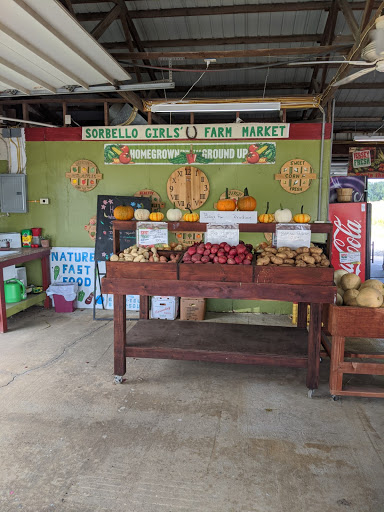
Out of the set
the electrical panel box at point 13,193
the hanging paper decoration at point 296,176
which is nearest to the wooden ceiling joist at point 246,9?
the hanging paper decoration at point 296,176

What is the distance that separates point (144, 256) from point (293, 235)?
5.40ft

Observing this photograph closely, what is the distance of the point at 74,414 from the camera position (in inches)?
138

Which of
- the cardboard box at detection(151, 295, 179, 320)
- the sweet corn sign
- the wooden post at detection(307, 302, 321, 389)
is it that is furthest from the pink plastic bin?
the wooden post at detection(307, 302, 321, 389)

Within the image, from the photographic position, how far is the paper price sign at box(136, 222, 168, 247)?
13.8 ft

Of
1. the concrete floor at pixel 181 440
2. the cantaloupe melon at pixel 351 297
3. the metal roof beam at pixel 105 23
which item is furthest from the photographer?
the metal roof beam at pixel 105 23

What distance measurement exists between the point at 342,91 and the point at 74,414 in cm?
845

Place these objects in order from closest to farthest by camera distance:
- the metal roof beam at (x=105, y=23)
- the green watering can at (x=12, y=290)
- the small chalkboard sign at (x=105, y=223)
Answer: the metal roof beam at (x=105, y=23) < the green watering can at (x=12, y=290) < the small chalkboard sign at (x=105, y=223)

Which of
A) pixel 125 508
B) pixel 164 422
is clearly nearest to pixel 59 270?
pixel 164 422

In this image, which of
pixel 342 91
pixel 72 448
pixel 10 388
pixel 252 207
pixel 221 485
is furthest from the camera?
pixel 342 91

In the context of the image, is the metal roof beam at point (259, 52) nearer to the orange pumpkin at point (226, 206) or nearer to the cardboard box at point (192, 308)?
the orange pumpkin at point (226, 206)

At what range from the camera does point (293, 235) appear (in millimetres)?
3988

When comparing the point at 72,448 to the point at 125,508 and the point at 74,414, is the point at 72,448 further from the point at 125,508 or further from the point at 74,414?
the point at 125,508

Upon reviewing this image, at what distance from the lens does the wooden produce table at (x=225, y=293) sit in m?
3.69

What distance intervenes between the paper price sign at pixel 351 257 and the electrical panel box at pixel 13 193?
20.2 feet
